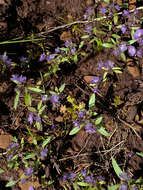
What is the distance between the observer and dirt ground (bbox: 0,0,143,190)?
8.43ft

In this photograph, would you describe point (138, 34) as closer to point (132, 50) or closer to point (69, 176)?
point (132, 50)

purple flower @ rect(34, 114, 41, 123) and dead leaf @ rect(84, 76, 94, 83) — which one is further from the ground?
dead leaf @ rect(84, 76, 94, 83)

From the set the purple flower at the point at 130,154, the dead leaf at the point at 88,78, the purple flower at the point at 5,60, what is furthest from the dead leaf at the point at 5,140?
the purple flower at the point at 130,154

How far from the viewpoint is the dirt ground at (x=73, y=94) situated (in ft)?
8.43

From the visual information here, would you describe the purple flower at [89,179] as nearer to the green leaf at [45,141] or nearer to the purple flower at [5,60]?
the green leaf at [45,141]

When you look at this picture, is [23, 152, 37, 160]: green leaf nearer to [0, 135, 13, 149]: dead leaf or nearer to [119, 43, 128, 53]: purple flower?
[0, 135, 13, 149]: dead leaf

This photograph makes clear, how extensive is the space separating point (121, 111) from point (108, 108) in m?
0.14

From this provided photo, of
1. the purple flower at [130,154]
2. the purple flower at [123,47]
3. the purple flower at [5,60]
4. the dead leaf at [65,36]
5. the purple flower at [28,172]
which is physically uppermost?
the dead leaf at [65,36]

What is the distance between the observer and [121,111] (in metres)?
2.62

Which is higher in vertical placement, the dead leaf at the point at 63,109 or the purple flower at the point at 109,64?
the purple flower at the point at 109,64

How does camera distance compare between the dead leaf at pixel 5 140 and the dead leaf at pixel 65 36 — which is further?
the dead leaf at pixel 65 36

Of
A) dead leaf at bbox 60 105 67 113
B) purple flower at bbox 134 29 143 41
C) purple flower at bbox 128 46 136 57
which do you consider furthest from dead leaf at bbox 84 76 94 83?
purple flower at bbox 134 29 143 41

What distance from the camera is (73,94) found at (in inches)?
104

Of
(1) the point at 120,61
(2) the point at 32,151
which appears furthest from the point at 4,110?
(1) the point at 120,61
